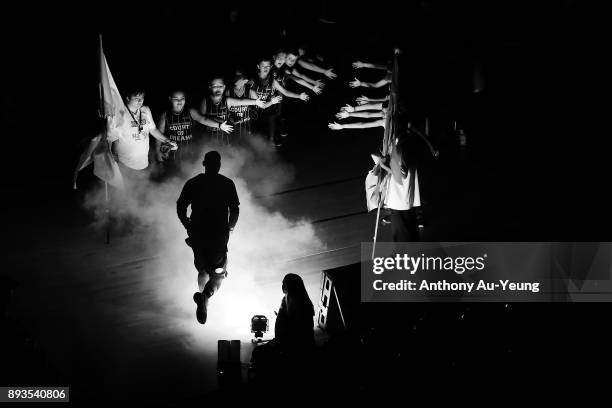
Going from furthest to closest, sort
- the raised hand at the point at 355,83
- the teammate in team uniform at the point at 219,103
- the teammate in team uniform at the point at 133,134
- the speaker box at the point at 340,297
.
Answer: the raised hand at the point at 355,83 < the teammate in team uniform at the point at 219,103 < the teammate in team uniform at the point at 133,134 < the speaker box at the point at 340,297

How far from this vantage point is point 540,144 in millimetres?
15445

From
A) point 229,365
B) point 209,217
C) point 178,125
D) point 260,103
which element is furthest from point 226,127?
point 229,365

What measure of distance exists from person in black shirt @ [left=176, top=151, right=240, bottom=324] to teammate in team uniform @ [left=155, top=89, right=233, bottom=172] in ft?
9.05

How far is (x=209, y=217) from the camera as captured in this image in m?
11.0

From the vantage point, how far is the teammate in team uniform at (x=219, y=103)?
1384 cm

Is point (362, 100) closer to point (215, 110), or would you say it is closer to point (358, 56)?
point (215, 110)

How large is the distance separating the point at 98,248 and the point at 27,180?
214cm

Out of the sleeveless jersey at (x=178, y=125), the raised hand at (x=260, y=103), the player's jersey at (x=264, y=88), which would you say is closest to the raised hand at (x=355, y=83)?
the player's jersey at (x=264, y=88)

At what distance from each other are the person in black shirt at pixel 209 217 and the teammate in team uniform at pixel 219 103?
112 inches

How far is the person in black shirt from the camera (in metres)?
11.0

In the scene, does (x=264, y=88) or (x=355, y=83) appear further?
(x=355, y=83)

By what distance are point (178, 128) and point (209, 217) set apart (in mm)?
3194

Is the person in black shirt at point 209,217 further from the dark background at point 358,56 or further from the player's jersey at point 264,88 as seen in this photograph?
the player's jersey at point 264,88

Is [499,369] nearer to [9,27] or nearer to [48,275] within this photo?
[48,275]
